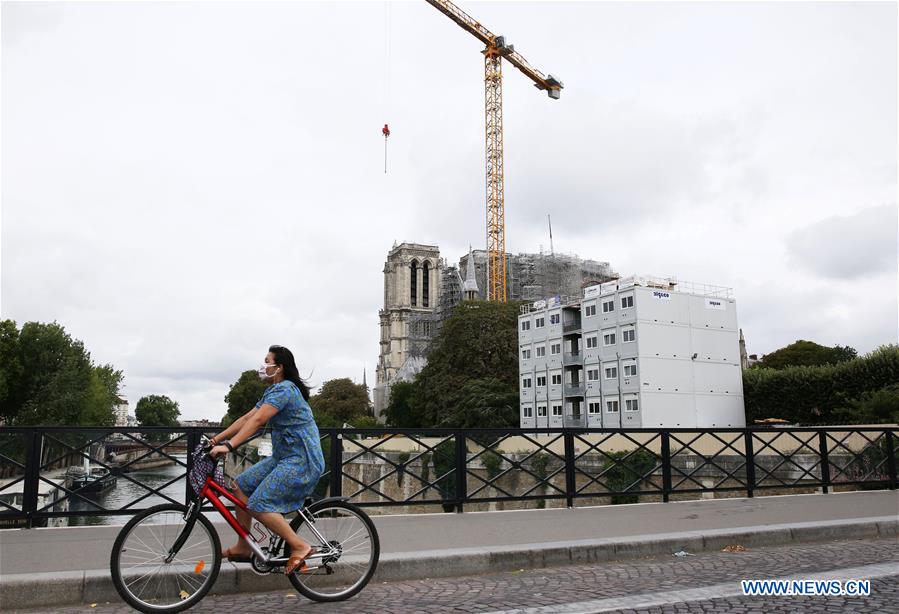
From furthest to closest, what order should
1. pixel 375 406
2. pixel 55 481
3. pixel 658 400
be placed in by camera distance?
pixel 375 406
pixel 658 400
pixel 55 481

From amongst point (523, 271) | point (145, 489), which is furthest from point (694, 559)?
point (523, 271)

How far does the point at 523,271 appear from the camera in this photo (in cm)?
9694

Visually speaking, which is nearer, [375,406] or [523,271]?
[523,271]

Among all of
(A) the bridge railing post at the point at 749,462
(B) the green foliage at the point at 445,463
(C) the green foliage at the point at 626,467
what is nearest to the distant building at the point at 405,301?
(C) the green foliage at the point at 626,467

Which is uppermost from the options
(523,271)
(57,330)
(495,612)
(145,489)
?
(523,271)

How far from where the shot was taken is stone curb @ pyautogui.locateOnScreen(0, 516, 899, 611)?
211 inches

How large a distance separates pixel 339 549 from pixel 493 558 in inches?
67.5

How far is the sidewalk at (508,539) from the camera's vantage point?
18.4ft

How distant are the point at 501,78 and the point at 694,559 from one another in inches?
3757

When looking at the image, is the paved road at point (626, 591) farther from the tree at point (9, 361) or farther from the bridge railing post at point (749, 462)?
the tree at point (9, 361)

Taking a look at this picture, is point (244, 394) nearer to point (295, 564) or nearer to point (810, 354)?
point (810, 354)

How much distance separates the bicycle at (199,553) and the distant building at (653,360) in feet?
145

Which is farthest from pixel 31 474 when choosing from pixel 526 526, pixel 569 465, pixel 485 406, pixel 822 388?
pixel 485 406

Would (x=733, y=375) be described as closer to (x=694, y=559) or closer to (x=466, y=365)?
(x=466, y=365)
